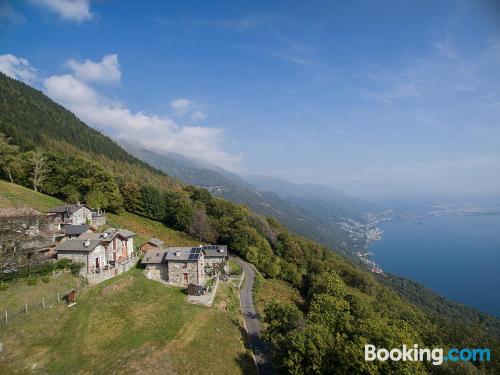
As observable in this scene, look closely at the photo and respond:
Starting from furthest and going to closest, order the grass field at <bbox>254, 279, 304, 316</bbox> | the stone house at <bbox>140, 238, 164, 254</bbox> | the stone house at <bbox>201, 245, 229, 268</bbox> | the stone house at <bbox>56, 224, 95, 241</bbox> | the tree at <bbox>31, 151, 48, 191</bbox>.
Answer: the tree at <bbox>31, 151, 48, 191</bbox>, the stone house at <bbox>201, 245, 229, 268</bbox>, the stone house at <bbox>140, 238, 164, 254</bbox>, the grass field at <bbox>254, 279, 304, 316</bbox>, the stone house at <bbox>56, 224, 95, 241</bbox>

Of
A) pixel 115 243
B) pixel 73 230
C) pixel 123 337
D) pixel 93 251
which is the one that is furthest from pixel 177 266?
pixel 73 230

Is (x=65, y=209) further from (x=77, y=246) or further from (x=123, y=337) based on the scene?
(x=123, y=337)

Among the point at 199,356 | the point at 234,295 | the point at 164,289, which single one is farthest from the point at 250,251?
the point at 199,356

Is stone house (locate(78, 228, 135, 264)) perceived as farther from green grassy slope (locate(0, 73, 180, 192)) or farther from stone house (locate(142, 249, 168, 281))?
green grassy slope (locate(0, 73, 180, 192))

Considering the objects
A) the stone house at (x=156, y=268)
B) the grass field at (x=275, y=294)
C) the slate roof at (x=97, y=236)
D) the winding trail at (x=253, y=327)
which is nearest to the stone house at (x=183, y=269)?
the stone house at (x=156, y=268)

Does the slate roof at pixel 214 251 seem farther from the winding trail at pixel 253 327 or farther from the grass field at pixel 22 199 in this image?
the grass field at pixel 22 199

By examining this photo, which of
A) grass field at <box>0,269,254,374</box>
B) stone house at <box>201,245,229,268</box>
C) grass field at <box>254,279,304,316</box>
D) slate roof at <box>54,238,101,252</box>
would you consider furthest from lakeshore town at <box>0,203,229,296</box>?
grass field at <box>254,279,304,316</box>
